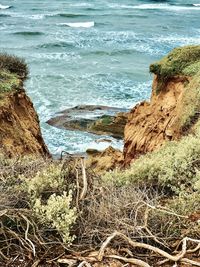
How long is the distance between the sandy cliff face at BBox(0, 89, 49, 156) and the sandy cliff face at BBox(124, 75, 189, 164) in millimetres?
2561

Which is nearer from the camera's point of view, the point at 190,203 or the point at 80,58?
the point at 190,203

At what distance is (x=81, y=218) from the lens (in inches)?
176

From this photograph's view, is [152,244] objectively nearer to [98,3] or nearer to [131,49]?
[131,49]

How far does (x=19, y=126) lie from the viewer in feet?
37.6

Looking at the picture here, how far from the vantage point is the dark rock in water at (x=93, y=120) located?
19.0 meters

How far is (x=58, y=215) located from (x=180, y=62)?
29.7 ft

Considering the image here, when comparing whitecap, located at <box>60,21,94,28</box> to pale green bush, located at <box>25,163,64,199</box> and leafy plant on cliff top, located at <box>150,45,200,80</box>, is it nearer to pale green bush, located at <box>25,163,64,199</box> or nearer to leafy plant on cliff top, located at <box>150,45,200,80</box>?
leafy plant on cliff top, located at <box>150,45,200,80</box>

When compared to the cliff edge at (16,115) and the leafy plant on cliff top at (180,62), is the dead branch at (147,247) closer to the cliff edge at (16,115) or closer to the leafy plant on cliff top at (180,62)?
the cliff edge at (16,115)

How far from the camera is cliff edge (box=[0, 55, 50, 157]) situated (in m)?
10.7

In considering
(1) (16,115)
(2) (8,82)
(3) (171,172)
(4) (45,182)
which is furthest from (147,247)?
(2) (8,82)

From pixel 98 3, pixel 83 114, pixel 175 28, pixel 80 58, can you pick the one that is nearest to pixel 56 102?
pixel 83 114

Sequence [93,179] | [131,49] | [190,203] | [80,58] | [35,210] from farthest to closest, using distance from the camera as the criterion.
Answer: [131,49] → [80,58] → [93,179] → [190,203] → [35,210]

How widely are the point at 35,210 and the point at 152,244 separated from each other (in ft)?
3.60

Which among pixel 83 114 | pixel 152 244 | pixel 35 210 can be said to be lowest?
pixel 83 114
